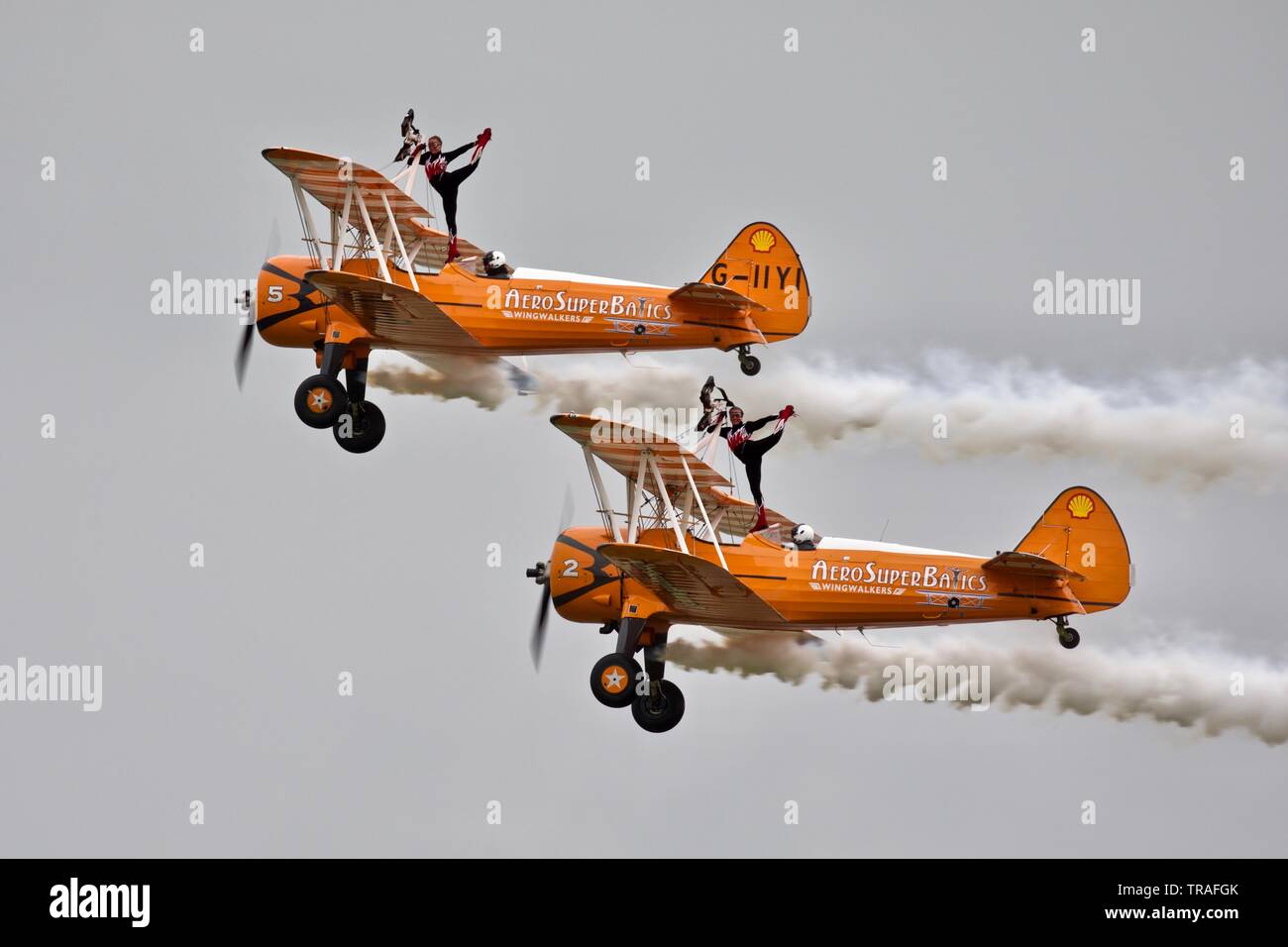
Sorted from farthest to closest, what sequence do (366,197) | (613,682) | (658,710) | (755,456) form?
1. (366,197)
2. (755,456)
3. (658,710)
4. (613,682)

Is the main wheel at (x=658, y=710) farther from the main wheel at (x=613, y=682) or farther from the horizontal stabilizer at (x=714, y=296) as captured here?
the horizontal stabilizer at (x=714, y=296)

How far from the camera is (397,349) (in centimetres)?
3052

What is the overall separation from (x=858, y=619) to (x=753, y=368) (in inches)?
161

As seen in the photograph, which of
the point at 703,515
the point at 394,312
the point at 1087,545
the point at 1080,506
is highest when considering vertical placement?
the point at 394,312

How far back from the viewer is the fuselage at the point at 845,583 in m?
28.0

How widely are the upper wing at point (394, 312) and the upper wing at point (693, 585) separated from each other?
4.21m

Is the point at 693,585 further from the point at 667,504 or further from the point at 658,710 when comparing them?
the point at 658,710

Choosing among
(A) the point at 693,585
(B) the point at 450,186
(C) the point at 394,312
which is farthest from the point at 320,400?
(A) the point at 693,585

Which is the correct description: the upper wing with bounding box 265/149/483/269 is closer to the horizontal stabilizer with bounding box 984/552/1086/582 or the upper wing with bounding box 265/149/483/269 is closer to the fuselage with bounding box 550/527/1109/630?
the fuselage with bounding box 550/527/1109/630

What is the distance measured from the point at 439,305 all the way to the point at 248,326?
3.02 metres

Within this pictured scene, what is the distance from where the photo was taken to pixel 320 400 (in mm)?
29562

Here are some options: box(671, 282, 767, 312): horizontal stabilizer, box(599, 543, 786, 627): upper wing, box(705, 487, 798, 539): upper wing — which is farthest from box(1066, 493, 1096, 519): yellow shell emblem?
box(671, 282, 767, 312): horizontal stabilizer

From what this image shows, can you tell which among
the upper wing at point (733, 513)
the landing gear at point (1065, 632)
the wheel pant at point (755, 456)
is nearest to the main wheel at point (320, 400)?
the upper wing at point (733, 513)

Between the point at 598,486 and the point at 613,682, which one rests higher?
the point at 598,486
